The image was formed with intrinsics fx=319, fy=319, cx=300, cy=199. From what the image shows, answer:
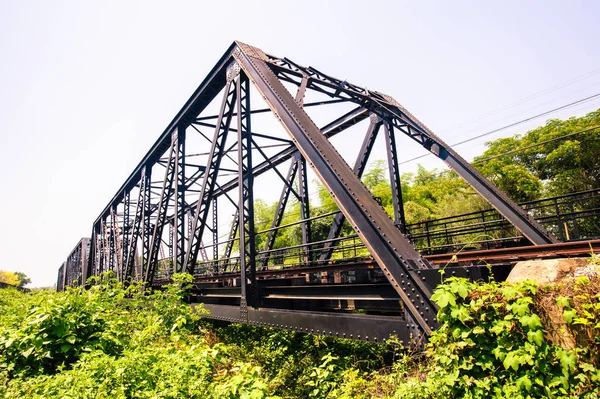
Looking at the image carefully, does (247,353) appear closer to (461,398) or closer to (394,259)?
(394,259)

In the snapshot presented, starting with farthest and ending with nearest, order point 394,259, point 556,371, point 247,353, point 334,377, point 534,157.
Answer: point 534,157
point 247,353
point 334,377
point 394,259
point 556,371

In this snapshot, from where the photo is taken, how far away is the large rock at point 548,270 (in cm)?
314

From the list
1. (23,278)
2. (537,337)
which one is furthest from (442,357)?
(23,278)

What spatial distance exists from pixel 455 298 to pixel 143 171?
19.4 metres

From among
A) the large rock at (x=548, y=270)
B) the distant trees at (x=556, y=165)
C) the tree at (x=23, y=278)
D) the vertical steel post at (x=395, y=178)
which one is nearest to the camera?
the large rock at (x=548, y=270)

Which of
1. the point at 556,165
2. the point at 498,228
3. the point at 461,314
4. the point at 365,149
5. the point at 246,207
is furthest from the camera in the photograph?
the point at 556,165

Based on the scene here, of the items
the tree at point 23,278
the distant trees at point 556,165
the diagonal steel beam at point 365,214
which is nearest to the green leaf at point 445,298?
the diagonal steel beam at point 365,214

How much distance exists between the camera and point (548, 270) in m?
3.23

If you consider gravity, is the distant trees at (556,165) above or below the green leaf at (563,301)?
above

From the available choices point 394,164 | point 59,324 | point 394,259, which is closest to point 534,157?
point 394,164

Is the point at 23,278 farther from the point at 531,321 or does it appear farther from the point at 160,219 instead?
the point at 531,321

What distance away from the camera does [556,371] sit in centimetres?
273

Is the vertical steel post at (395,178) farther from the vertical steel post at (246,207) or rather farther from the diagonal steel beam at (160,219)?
the diagonal steel beam at (160,219)

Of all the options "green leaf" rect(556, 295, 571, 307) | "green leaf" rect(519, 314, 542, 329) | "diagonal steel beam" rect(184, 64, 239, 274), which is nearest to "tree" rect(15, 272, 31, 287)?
"diagonal steel beam" rect(184, 64, 239, 274)
